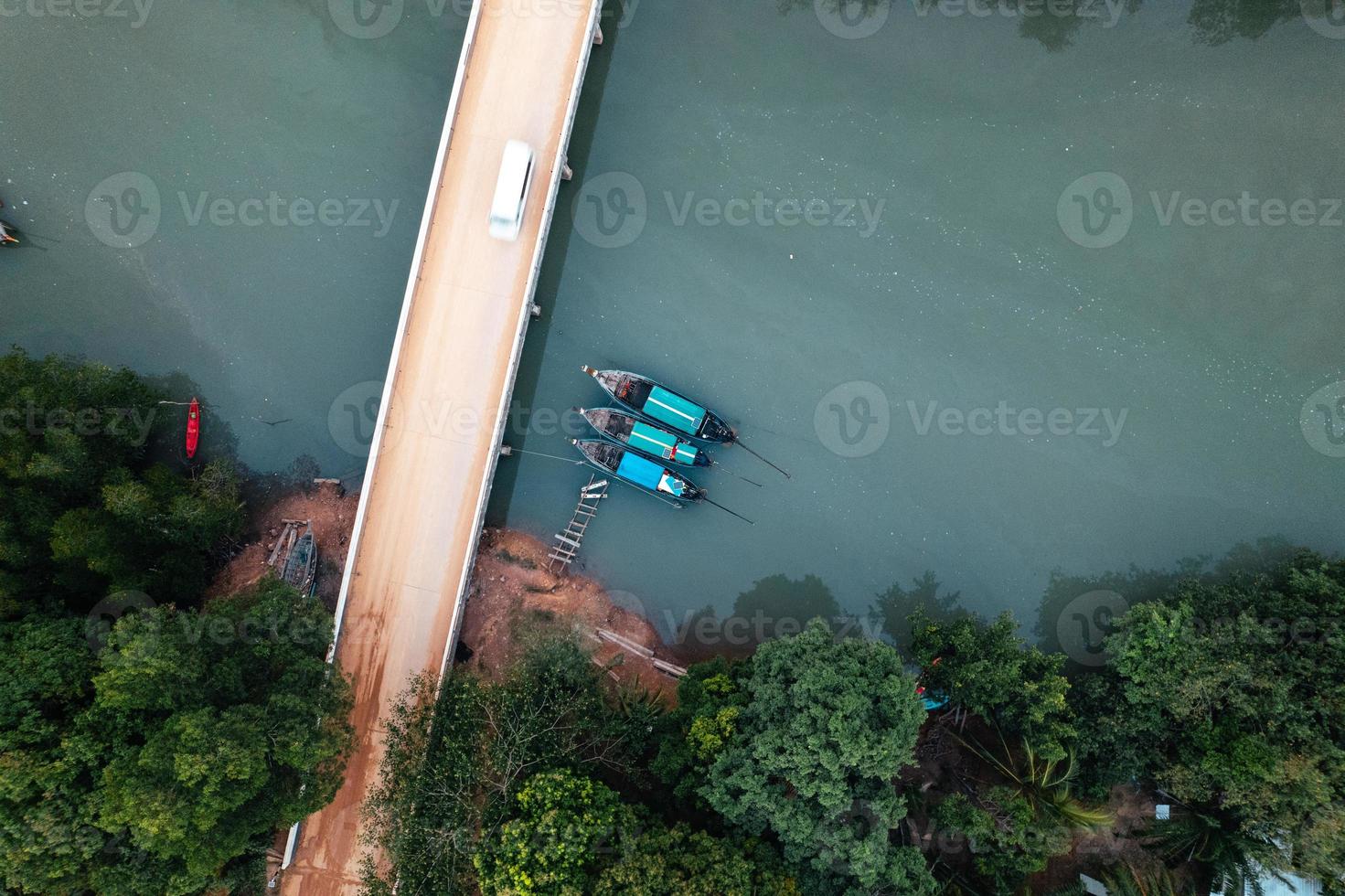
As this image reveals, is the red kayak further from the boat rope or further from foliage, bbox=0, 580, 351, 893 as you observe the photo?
the boat rope

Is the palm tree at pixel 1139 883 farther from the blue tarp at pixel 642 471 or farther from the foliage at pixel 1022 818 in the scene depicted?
the blue tarp at pixel 642 471

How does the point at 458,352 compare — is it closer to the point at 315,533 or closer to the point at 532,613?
the point at 315,533

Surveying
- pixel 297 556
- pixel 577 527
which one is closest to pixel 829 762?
pixel 577 527

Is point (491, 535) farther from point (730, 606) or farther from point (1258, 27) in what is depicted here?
point (1258, 27)

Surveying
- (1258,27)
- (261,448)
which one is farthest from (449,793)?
(1258,27)

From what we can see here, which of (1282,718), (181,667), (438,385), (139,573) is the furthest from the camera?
(438,385)

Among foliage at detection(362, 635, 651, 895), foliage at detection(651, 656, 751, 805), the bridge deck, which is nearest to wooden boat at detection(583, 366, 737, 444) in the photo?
the bridge deck
